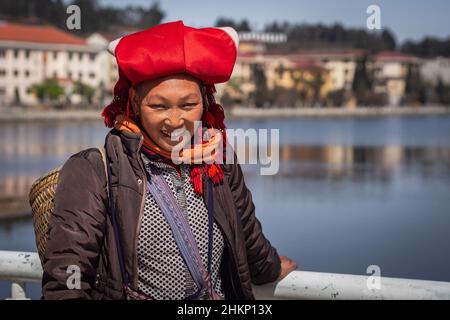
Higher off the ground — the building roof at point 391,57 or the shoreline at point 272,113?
the building roof at point 391,57

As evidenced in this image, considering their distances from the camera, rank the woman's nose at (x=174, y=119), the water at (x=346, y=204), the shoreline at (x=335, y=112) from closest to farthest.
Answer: the woman's nose at (x=174, y=119) → the water at (x=346, y=204) → the shoreline at (x=335, y=112)

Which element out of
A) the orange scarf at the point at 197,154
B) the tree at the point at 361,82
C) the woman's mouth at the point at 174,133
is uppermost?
the woman's mouth at the point at 174,133

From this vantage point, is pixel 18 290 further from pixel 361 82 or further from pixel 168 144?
pixel 361 82

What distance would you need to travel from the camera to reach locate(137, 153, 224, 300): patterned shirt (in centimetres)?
179

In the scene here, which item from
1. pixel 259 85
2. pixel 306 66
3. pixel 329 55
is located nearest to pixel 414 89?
pixel 329 55

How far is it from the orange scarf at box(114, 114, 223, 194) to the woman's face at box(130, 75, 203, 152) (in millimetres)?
16

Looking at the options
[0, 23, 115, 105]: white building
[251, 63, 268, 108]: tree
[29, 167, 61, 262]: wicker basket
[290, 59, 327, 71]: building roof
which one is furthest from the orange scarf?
[290, 59, 327, 71]: building roof

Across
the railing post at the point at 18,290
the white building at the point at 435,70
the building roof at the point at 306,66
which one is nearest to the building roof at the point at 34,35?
the building roof at the point at 306,66

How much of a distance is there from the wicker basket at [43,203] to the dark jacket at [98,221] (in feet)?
0.21

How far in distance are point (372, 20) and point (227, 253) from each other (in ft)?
4.86

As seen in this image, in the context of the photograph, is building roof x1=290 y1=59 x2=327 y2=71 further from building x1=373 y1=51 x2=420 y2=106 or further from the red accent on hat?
the red accent on hat

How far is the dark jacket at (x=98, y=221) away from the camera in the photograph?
5.59ft

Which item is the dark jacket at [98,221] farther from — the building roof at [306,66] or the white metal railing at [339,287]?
the building roof at [306,66]

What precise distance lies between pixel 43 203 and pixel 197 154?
0.35m
